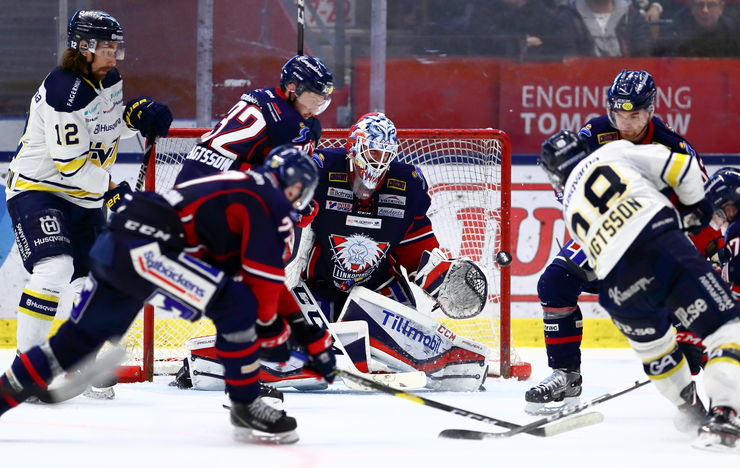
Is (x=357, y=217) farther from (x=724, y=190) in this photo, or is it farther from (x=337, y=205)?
(x=724, y=190)

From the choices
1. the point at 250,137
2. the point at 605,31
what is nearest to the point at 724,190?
the point at 250,137

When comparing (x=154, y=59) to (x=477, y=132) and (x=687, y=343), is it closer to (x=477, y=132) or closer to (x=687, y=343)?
(x=477, y=132)

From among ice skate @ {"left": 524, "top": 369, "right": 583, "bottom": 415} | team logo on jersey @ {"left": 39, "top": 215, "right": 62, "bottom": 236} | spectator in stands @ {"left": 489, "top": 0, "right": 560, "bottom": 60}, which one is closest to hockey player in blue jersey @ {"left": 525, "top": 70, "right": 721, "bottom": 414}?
ice skate @ {"left": 524, "top": 369, "right": 583, "bottom": 415}

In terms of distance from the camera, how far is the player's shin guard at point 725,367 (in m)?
2.69

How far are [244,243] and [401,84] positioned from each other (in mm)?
2913

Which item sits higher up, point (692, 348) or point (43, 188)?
point (43, 188)

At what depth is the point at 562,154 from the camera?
305cm

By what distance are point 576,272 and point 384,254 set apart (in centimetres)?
82

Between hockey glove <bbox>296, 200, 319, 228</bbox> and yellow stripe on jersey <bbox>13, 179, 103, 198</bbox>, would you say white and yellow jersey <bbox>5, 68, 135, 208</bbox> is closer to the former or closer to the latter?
yellow stripe on jersey <bbox>13, 179, 103, 198</bbox>

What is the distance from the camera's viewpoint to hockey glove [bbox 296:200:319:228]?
3727mm

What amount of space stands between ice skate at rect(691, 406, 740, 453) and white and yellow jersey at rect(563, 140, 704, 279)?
464 mm

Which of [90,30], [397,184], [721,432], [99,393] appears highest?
[90,30]

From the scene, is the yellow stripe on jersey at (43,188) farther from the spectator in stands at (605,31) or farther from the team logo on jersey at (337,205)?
the spectator in stands at (605,31)

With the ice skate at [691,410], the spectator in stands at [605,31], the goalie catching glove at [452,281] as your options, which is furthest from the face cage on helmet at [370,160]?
the spectator in stands at [605,31]
